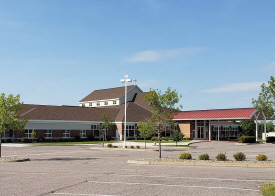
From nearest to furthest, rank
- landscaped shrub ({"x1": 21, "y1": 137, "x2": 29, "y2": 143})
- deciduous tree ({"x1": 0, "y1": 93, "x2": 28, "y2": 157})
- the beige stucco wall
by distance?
deciduous tree ({"x1": 0, "y1": 93, "x2": 28, "y2": 157}), landscaped shrub ({"x1": 21, "y1": 137, "x2": 29, "y2": 143}), the beige stucco wall

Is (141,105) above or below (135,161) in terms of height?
above

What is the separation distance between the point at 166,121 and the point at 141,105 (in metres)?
47.0

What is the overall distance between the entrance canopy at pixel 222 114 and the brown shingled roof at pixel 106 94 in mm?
15588

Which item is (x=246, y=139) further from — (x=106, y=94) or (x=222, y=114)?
(x=106, y=94)

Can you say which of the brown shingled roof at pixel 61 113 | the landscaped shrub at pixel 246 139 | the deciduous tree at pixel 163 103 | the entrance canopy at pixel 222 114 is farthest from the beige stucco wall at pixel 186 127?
the deciduous tree at pixel 163 103

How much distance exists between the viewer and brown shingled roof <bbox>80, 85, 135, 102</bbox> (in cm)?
7506

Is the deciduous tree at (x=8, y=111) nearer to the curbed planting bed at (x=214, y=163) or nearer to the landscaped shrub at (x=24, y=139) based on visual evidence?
the curbed planting bed at (x=214, y=163)

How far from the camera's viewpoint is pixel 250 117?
176ft

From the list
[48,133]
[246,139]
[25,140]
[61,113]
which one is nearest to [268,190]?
[246,139]

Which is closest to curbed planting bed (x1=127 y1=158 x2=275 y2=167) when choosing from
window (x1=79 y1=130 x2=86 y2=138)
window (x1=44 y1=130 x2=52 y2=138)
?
window (x1=44 y1=130 x2=52 y2=138)

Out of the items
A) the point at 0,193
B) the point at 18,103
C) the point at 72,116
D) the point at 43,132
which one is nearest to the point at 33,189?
the point at 0,193

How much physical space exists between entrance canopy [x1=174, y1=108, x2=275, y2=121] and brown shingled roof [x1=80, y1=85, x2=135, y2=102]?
614 inches

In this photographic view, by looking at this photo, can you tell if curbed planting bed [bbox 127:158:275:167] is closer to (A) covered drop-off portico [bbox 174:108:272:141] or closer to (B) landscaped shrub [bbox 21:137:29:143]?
(B) landscaped shrub [bbox 21:137:29:143]

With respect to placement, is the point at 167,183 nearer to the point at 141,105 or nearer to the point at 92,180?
the point at 92,180
